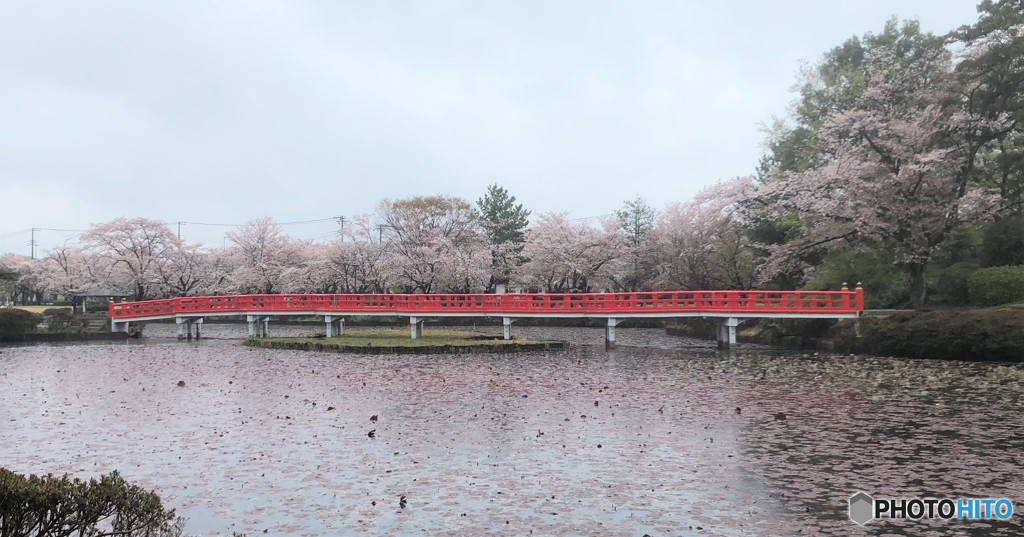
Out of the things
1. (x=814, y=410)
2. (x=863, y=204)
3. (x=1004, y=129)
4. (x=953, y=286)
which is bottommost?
(x=814, y=410)

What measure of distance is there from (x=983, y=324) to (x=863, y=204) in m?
7.19

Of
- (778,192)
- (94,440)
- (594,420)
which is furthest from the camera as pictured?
(778,192)

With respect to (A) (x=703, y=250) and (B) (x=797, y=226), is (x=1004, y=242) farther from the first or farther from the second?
(A) (x=703, y=250)

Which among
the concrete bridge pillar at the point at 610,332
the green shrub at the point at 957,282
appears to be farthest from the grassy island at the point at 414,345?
the green shrub at the point at 957,282

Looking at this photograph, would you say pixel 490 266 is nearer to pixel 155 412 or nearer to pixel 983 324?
pixel 983 324

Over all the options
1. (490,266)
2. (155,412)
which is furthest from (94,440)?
(490,266)

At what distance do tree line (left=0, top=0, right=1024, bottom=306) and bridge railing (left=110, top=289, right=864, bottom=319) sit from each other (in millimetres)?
2500

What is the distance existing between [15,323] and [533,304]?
24.6 m

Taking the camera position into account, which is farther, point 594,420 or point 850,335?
point 850,335

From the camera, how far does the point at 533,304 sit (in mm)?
32406

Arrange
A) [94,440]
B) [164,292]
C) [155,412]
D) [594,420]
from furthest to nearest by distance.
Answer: [164,292] → [155,412] → [594,420] → [94,440]

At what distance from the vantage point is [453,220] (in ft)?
169
